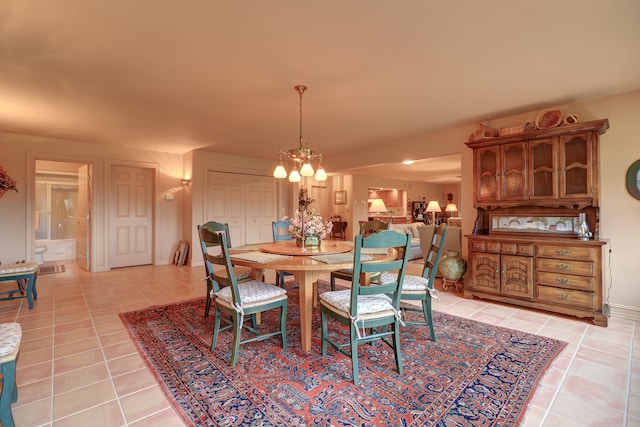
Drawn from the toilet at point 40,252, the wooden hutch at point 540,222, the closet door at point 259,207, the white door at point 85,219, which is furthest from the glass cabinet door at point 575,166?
the toilet at point 40,252

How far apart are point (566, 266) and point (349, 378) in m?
2.61

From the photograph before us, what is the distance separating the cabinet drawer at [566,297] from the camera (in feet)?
9.39

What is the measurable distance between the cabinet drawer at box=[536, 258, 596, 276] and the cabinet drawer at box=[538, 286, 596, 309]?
0.19 m

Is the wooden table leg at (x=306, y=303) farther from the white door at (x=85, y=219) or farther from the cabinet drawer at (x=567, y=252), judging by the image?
the white door at (x=85, y=219)

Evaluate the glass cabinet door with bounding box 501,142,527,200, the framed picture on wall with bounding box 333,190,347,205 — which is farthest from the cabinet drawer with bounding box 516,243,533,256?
the framed picture on wall with bounding box 333,190,347,205

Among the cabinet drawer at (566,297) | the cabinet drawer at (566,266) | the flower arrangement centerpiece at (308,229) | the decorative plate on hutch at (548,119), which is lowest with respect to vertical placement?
the cabinet drawer at (566,297)

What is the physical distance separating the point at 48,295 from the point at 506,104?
20.1 feet

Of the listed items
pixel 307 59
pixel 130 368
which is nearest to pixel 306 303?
pixel 130 368

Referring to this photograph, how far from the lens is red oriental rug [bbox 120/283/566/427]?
156cm

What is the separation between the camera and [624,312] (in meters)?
3.02

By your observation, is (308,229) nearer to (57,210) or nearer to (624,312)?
(624,312)

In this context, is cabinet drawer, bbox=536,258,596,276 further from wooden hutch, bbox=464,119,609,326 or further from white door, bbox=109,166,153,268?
white door, bbox=109,166,153,268

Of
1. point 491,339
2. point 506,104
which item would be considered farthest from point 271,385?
point 506,104

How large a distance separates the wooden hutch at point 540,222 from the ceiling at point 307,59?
50cm
